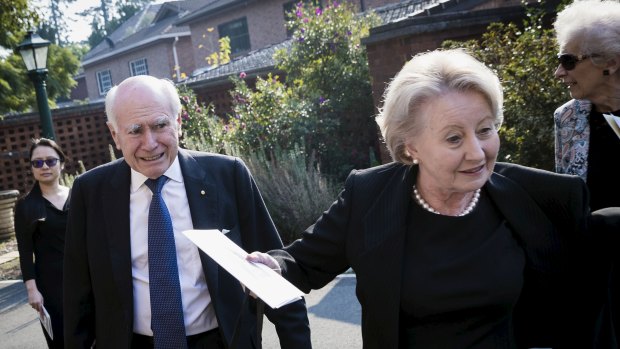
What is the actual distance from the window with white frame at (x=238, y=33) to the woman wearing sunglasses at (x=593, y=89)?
100 feet

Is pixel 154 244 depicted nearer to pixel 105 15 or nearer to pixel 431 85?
pixel 431 85

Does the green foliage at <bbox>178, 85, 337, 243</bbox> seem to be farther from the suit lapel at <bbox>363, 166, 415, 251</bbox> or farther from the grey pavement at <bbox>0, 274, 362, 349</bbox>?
the suit lapel at <bbox>363, 166, 415, 251</bbox>

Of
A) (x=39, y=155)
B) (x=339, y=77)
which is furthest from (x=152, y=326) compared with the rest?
(x=339, y=77)

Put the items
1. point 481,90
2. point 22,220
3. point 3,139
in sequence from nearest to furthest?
point 481,90, point 22,220, point 3,139

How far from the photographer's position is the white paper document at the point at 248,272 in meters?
2.14

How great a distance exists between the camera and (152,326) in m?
3.01

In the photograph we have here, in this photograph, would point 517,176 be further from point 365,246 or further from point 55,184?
point 55,184

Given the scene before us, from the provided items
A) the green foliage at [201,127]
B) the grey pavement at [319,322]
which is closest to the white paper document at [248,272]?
the grey pavement at [319,322]

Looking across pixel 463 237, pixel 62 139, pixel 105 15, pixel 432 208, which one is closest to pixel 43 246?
pixel 432 208

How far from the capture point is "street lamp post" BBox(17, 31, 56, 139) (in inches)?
484

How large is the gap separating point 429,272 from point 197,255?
1168 mm

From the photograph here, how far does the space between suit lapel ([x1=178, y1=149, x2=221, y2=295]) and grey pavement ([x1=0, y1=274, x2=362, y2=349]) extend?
10.1ft

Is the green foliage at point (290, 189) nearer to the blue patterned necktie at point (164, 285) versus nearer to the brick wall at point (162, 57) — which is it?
the blue patterned necktie at point (164, 285)

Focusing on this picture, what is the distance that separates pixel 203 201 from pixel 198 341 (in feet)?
2.13
